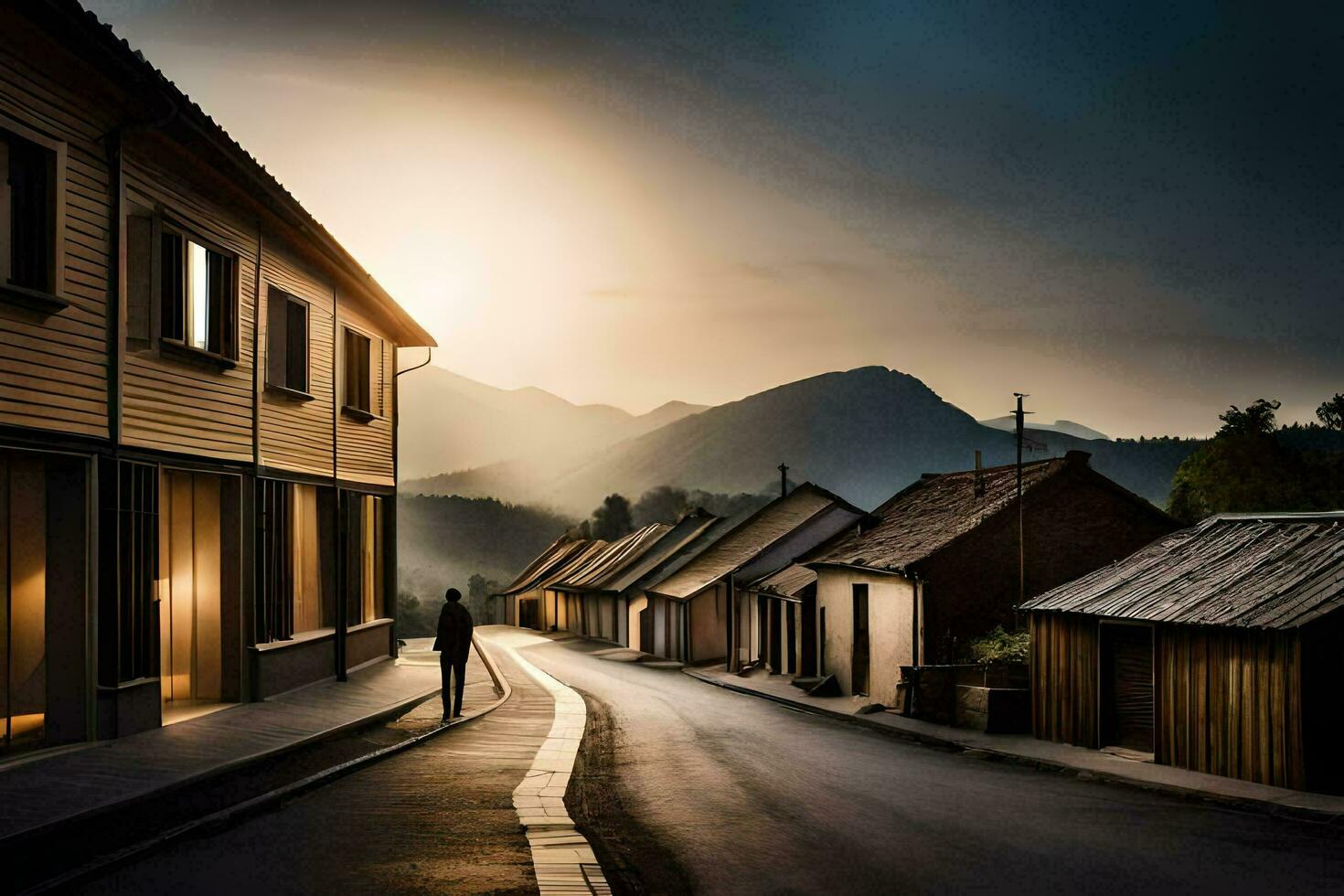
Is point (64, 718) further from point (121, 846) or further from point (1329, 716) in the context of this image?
point (1329, 716)

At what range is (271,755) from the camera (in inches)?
518

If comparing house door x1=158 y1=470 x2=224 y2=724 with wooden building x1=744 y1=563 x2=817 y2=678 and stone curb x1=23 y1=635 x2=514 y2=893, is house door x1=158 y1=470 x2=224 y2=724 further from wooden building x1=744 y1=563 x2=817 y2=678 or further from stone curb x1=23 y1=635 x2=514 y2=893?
wooden building x1=744 y1=563 x2=817 y2=678

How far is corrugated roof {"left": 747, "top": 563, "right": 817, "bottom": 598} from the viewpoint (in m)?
35.3

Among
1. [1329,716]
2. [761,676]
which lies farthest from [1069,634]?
[761,676]

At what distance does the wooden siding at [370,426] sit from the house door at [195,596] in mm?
5484

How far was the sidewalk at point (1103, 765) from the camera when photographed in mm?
12797

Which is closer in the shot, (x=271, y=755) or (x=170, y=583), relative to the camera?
(x=271, y=755)

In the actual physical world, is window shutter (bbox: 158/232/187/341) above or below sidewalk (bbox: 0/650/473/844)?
above

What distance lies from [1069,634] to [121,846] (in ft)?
48.6

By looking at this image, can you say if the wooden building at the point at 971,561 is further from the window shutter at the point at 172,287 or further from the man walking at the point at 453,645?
the window shutter at the point at 172,287

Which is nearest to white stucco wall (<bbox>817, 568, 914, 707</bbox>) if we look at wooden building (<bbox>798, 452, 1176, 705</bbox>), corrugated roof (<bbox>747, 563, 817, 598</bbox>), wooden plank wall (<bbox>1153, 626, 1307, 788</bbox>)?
wooden building (<bbox>798, 452, 1176, 705</bbox>)

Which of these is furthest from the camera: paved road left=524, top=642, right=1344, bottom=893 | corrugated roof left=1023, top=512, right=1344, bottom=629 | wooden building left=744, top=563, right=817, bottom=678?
wooden building left=744, top=563, right=817, bottom=678

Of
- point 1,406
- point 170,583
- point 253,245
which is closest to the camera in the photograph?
point 1,406

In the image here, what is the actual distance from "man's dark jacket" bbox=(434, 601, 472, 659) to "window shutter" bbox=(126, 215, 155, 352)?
5776 mm
